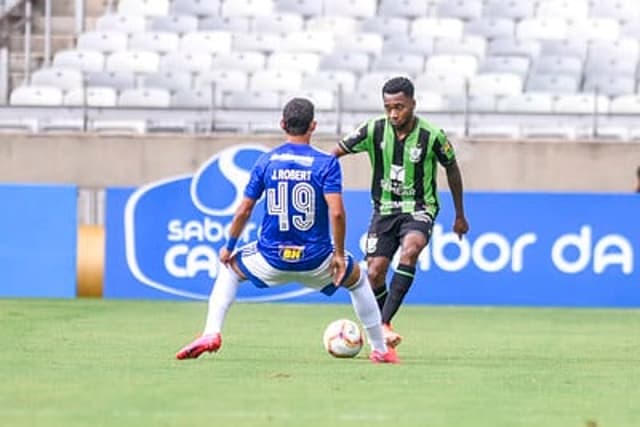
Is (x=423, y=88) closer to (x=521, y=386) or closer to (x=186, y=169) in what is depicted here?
(x=186, y=169)

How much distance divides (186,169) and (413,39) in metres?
4.98

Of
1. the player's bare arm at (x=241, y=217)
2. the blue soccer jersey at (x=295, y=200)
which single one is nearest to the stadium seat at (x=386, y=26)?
the blue soccer jersey at (x=295, y=200)

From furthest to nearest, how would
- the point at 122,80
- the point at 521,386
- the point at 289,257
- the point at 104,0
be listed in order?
the point at 104,0 < the point at 122,80 < the point at 289,257 < the point at 521,386

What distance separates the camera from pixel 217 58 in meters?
28.8

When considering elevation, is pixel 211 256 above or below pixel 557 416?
below

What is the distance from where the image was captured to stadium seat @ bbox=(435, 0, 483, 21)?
29.8 meters

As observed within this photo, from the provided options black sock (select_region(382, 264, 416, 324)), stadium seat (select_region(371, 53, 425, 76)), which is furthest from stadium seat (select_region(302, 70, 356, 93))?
black sock (select_region(382, 264, 416, 324))

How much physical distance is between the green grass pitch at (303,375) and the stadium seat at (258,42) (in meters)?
10.2

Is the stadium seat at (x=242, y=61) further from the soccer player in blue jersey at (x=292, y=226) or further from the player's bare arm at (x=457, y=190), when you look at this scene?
the soccer player in blue jersey at (x=292, y=226)

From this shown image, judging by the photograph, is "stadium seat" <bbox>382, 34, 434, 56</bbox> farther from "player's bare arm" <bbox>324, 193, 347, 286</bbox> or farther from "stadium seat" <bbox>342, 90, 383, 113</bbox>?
"player's bare arm" <bbox>324, 193, 347, 286</bbox>

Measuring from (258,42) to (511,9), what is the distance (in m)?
3.96

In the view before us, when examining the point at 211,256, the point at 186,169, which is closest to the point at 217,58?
the point at 186,169

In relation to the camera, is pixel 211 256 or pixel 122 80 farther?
pixel 122 80

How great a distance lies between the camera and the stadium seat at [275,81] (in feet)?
91.7
